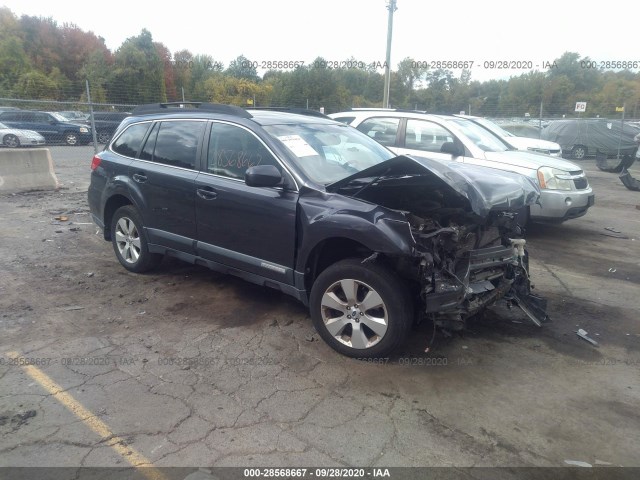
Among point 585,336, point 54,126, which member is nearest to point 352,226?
point 585,336

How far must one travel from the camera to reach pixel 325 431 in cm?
294

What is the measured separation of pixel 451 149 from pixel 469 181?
3.70 meters

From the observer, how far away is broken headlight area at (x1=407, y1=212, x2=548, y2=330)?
3.51 metres

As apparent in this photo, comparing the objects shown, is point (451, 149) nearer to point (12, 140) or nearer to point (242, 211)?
point (242, 211)

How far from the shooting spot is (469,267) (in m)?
3.74

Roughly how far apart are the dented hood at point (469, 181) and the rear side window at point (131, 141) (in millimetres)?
2704

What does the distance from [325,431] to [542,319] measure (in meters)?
2.46

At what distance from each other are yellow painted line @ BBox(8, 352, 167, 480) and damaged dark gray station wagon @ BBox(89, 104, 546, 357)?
166 cm

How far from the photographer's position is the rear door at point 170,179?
479 centimetres

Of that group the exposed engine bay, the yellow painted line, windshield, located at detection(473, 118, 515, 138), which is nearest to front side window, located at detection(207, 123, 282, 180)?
the exposed engine bay

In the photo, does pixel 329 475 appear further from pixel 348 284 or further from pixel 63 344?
pixel 63 344

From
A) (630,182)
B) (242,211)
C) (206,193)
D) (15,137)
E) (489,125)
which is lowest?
(630,182)

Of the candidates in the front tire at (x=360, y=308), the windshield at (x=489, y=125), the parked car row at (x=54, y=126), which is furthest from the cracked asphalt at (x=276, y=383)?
the parked car row at (x=54, y=126)

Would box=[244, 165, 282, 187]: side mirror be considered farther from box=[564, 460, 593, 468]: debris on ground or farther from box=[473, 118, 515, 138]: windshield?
box=[473, 118, 515, 138]: windshield
